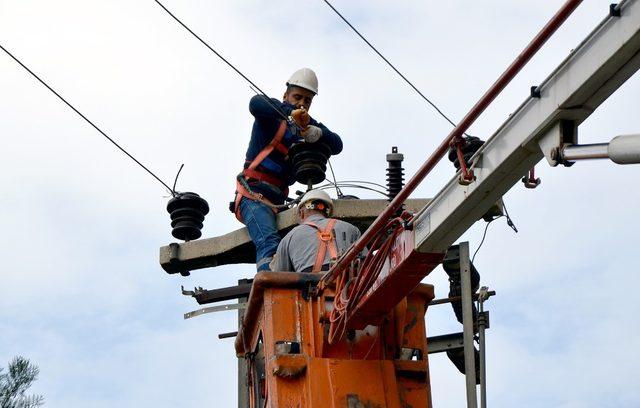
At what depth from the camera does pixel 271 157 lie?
11594 mm

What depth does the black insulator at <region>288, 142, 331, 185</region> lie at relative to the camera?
1118cm

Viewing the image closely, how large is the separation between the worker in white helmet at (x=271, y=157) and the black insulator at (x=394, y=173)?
2.02ft

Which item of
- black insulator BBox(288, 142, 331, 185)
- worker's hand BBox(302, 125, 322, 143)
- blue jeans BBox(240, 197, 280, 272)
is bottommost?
blue jeans BBox(240, 197, 280, 272)

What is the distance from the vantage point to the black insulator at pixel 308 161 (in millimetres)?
11180

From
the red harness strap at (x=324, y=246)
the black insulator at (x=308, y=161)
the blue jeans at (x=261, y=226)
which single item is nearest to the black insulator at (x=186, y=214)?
the blue jeans at (x=261, y=226)

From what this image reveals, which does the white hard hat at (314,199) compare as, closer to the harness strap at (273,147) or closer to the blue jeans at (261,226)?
the blue jeans at (261,226)

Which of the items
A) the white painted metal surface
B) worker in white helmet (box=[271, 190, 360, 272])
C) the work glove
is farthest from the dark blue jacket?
the white painted metal surface

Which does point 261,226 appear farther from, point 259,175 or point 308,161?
point 308,161

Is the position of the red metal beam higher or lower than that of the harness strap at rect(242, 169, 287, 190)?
lower

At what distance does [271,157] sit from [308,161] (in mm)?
537

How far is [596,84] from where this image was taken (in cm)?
616

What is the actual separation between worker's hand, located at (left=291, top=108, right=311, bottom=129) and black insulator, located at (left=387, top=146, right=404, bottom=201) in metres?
0.79

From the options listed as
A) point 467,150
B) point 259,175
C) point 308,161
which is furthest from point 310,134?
point 467,150

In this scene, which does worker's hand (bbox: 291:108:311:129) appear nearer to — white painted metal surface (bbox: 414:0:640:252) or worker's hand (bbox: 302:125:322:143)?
worker's hand (bbox: 302:125:322:143)
